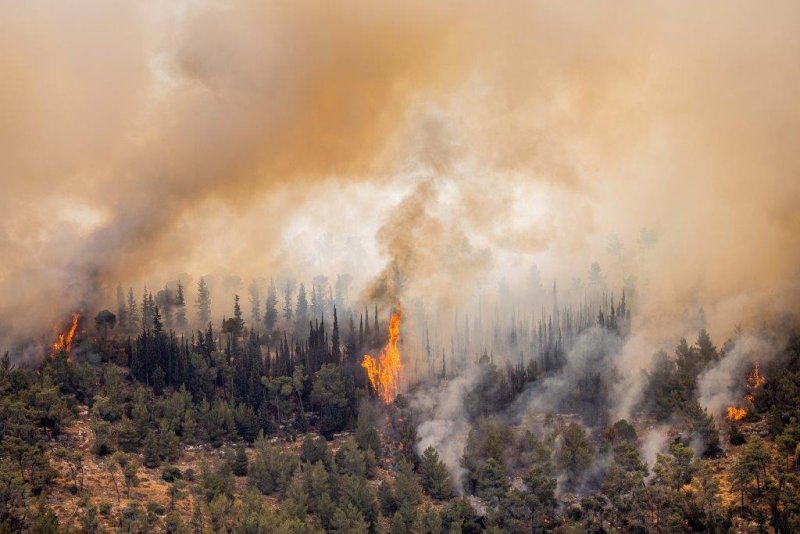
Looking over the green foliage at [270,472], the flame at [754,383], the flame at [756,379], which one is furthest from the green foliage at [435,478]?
the flame at [756,379]

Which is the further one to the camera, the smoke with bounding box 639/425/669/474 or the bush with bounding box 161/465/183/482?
the bush with bounding box 161/465/183/482

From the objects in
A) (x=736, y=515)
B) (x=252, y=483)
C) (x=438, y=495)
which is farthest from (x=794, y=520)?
(x=252, y=483)

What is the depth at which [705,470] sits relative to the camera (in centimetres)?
16575

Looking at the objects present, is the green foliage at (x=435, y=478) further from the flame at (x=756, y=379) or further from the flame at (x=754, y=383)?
the flame at (x=756, y=379)

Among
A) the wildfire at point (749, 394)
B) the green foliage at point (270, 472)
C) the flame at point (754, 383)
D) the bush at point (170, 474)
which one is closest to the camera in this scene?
the green foliage at point (270, 472)

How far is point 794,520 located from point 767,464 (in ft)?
66.7

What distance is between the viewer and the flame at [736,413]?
636 feet

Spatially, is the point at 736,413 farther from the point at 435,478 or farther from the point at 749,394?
the point at 435,478

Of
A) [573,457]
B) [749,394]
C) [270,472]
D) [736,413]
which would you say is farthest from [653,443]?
[270,472]

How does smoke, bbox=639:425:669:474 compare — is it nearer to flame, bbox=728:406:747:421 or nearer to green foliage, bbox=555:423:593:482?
green foliage, bbox=555:423:593:482

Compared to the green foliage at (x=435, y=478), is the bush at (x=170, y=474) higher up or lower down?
higher up

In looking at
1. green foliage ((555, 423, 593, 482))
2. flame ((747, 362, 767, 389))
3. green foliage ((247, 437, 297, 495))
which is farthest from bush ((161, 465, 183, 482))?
flame ((747, 362, 767, 389))

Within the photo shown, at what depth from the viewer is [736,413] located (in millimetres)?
194750

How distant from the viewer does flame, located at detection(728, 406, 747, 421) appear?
193750mm
